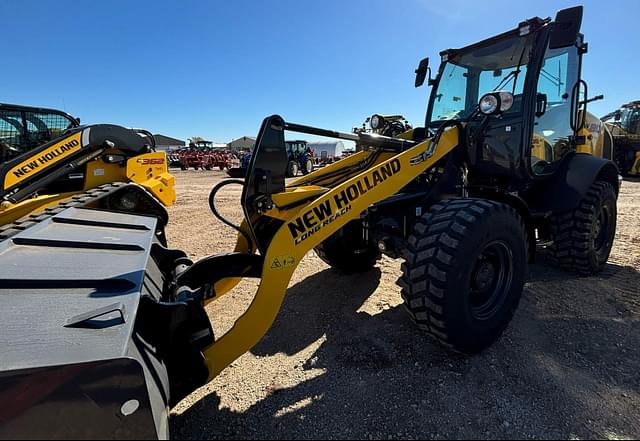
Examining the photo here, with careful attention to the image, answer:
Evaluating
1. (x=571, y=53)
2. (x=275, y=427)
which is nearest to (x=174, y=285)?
(x=275, y=427)

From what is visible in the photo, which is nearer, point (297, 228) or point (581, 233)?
point (297, 228)

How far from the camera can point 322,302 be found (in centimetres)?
355

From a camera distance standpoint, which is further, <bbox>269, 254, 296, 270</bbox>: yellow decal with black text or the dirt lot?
<bbox>269, 254, 296, 270</bbox>: yellow decal with black text

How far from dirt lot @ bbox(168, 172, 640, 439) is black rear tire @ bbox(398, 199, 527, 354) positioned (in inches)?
10.7

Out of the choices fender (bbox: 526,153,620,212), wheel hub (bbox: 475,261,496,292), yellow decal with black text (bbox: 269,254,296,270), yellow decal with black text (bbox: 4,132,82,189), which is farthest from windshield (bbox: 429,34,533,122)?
yellow decal with black text (bbox: 4,132,82,189)

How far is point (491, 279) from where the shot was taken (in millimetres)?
2734

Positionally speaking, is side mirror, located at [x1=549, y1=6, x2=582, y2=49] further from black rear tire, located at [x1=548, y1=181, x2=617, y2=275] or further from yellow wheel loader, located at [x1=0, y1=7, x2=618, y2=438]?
black rear tire, located at [x1=548, y1=181, x2=617, y2=275]

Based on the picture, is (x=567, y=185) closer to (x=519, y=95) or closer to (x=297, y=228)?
(x=519, y=95)

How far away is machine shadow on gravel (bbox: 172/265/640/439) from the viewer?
1.96 meters

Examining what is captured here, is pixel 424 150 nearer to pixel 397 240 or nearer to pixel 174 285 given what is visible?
pixel 397 240

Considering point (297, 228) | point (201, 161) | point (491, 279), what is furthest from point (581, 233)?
point (201, 161)

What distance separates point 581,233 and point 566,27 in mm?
2143

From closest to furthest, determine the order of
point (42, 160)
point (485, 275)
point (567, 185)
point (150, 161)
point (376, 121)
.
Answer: point (485, 275), point (567, 185), point (376, 121), point (42, 160), point (150, 161)

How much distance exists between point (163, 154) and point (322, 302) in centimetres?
402
